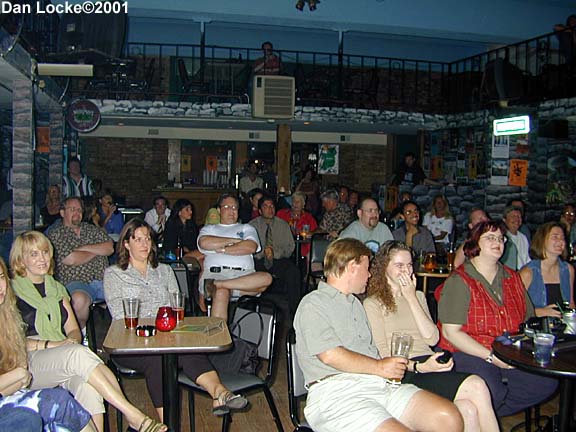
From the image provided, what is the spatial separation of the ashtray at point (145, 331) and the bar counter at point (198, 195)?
34.0ft

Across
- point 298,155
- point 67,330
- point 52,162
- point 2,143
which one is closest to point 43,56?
point 52,162

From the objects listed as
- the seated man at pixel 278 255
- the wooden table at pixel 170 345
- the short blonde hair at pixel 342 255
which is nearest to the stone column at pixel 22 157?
the seated man at pixel 278 255

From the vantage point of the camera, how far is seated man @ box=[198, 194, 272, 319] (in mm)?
5289

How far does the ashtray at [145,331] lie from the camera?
316 cm

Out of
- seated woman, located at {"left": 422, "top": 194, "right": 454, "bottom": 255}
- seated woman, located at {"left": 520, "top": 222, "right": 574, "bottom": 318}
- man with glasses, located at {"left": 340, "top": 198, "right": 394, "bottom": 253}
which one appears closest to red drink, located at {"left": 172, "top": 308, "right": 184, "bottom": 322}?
seated woman, located at {"left": 520, "top": 222, "right": 574, "bottom": 318}

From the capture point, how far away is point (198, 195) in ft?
44.6

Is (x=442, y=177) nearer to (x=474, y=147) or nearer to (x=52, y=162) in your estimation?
(x=474, y=147)

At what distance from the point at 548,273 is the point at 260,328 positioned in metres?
1.98

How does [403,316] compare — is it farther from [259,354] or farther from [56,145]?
[56,145]

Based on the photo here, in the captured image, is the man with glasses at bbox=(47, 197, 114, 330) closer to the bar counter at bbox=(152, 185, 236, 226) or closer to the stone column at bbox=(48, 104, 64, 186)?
the stone column at bbox=(48, 104, 64, 186)

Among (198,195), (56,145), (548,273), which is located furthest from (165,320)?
(198,195)

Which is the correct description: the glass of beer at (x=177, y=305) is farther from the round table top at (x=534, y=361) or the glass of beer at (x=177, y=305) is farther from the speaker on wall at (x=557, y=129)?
the speaker on wall at (x=557, y=129)

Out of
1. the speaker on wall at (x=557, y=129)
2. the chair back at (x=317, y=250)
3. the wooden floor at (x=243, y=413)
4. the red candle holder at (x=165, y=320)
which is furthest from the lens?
the speaker on wall at (x=557, y=129)

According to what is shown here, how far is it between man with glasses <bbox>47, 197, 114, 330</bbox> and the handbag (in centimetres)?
180
